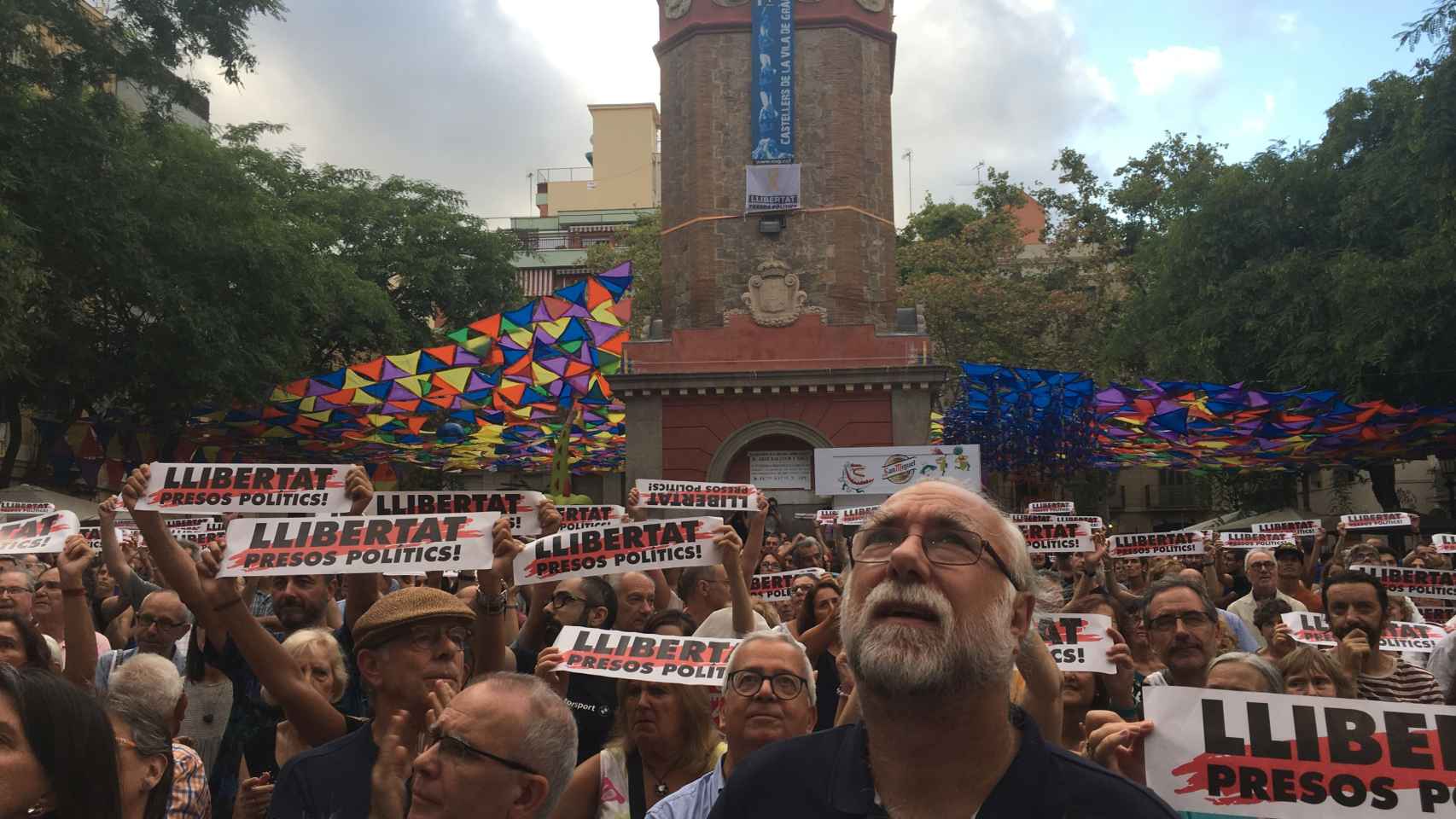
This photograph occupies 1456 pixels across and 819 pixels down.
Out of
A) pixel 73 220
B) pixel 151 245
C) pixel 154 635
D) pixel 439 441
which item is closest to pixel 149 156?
pixel 151 245

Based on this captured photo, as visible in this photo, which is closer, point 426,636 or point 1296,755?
point 1296,755

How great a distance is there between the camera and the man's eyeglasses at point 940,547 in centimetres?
265

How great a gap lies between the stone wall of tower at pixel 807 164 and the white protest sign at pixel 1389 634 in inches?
971

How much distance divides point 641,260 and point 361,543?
133 ft

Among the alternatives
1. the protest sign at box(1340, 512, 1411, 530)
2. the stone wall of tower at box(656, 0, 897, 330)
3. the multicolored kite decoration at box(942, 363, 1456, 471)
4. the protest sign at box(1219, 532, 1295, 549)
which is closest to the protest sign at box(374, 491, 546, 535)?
the protest sign at box(1219, 532, 1295, 549)

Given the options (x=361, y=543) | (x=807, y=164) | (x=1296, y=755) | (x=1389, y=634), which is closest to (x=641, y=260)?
(x=807, y=164)

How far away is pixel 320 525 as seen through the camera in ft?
20.4

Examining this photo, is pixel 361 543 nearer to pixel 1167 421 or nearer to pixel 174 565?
pixel 174 565

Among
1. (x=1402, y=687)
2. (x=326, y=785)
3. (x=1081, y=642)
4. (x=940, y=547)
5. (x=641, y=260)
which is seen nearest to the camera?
(x=940, y=547)

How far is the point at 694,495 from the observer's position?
10352 millimetres

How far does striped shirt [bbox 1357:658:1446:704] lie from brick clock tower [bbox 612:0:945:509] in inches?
958

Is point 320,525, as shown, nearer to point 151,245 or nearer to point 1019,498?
point 151,245

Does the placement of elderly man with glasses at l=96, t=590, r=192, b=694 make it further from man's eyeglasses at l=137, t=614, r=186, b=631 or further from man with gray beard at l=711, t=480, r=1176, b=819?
man with gray beard at l=711, t=480, r=1176, b=819

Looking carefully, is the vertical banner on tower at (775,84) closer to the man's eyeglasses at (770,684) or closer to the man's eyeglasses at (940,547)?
the man's eyeglasses at (770,684)
